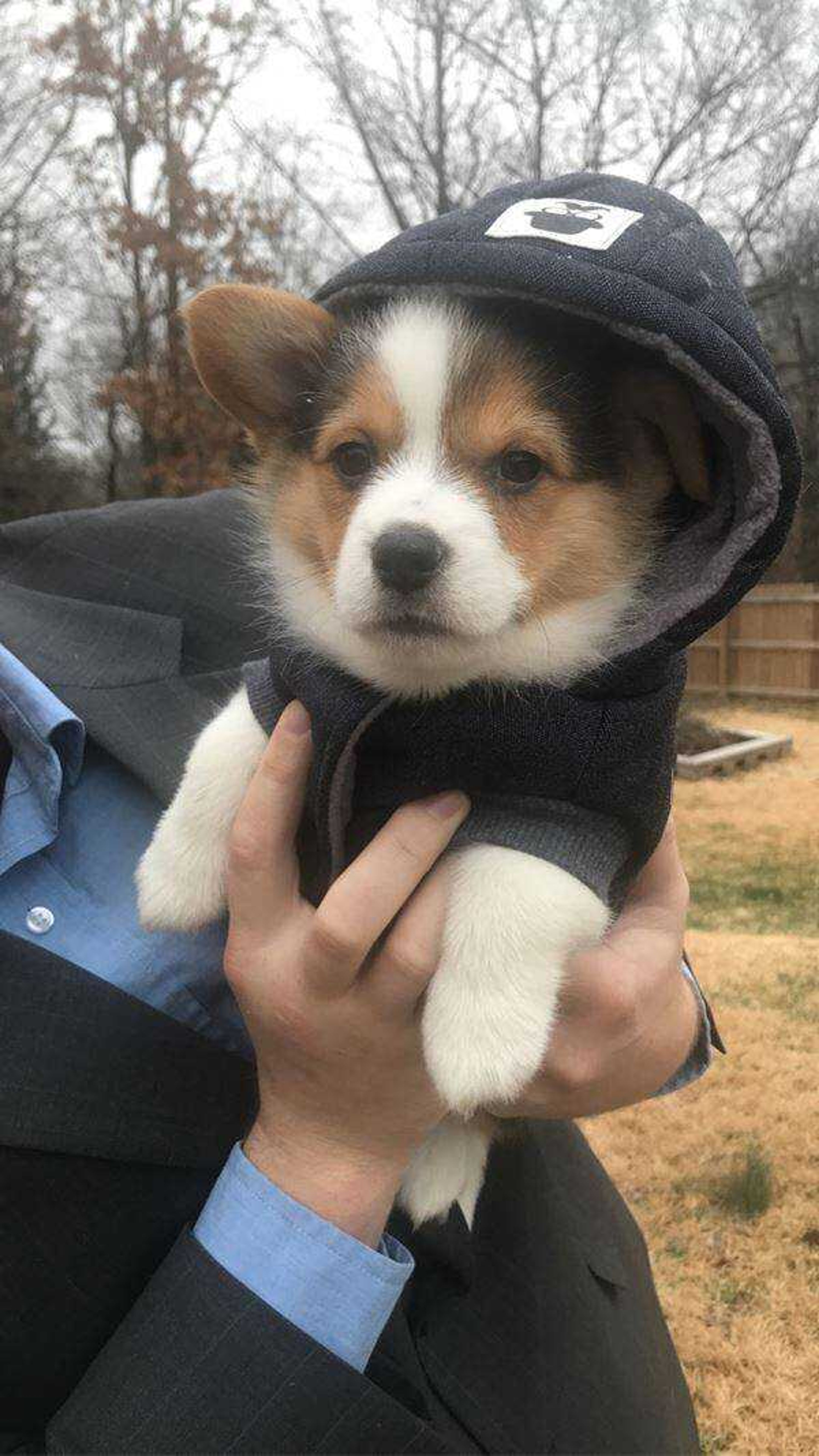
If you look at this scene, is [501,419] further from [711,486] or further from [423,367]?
[711,486]

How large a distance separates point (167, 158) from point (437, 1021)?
9272 mm

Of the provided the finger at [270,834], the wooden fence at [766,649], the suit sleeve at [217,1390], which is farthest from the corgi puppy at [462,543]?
the wooden fence at [766,649]

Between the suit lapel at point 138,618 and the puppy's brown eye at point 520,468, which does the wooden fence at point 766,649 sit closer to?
the suit lapel at point 138,618

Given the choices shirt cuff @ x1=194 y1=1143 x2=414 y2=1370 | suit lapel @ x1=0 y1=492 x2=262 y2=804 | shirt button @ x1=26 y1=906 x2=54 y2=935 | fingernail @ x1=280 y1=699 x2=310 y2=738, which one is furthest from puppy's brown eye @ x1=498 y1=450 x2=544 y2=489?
shirt cuff @ x1=194 y1=1143 x2=414 y2=1370

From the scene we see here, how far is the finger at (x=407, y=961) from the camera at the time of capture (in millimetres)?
1400

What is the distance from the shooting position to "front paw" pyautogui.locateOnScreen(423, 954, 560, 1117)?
53.6 inches

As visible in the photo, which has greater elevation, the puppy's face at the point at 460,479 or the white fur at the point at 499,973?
the puppy's face at the point at 460,479

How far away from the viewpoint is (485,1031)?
4.53 ft

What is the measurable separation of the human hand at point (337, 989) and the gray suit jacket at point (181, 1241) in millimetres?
143

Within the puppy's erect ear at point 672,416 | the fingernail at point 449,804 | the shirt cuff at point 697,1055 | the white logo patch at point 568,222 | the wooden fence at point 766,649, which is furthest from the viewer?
the wooden fence at point 766,649

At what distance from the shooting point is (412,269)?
144cm

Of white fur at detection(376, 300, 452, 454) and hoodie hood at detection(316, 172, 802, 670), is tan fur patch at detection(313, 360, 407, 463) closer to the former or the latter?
white fur at detection(376, 300, 452, 454)

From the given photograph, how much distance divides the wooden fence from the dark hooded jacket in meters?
5.46

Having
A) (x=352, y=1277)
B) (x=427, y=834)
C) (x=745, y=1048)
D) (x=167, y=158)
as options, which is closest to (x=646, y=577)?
(x=427, y=834)
